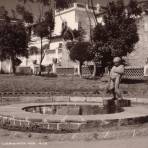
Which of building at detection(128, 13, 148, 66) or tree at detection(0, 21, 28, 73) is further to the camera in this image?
building at detection(128, 13, 148, 66)

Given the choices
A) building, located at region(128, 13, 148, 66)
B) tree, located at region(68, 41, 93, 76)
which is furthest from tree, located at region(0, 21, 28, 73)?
building, located at region(128, 13, 148, 66)

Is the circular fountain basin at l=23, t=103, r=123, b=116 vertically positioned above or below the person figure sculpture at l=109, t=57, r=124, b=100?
below

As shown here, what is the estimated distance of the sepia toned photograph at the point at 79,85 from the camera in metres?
6.94

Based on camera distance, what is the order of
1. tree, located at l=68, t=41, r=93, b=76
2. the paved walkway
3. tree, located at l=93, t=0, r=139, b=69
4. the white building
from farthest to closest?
the white building
tree, located at l=68, t=41, r=93, b=76
tree, located at l=93, t=0, r=139, b=69
the paved walkway

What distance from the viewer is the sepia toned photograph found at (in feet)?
22.8

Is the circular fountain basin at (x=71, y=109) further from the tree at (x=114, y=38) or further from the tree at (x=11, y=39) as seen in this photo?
the tree at (x=11, y=39)

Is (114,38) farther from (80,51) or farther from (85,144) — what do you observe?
(85,144)

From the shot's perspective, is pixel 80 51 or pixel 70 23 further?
pixel 70 23

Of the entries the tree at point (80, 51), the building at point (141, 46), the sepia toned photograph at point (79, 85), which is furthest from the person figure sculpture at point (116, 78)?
the building at point (141, 46)

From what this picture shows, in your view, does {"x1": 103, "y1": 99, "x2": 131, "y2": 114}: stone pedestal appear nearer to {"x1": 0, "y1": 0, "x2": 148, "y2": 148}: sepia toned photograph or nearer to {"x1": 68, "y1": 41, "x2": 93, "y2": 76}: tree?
{"x1": 0, "y1": 0, "x2": 148, "y2": 148}: sepia toned photograph

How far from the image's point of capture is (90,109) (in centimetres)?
1025

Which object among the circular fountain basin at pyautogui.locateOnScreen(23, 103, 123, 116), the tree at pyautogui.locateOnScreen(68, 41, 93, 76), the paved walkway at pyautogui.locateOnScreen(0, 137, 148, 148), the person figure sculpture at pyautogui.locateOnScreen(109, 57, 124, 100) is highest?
the tree at pyautogui.locateOnScreen(68, 41, 93, 76)

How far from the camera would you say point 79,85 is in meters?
23.4

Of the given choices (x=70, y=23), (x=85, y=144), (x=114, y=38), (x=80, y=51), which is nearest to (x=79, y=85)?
(x=114, y=38)
